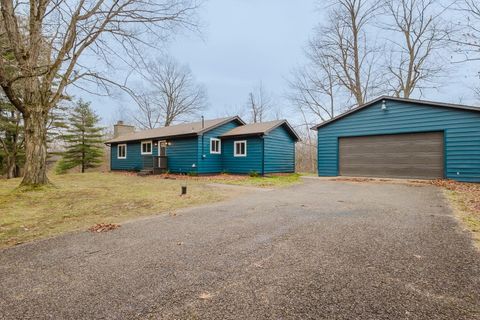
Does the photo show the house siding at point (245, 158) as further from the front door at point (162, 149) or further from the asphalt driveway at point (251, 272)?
the asphalt driveway at point (251, 272)

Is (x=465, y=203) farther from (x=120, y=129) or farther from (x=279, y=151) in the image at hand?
(x=120, y=129)

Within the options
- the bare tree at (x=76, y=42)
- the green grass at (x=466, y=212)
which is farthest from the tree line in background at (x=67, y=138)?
the green grass at (x=466, y=212)

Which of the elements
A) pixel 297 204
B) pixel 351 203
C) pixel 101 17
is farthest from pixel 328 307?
pixel 101 17

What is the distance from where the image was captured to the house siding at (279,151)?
15.5m

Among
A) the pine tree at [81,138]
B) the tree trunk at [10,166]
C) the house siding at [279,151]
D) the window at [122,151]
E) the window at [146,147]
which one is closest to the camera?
the house siding at [279,151]

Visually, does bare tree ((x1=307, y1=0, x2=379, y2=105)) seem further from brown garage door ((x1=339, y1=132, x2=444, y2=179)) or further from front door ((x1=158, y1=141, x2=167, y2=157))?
front door ((x1=158, y1=141, x2=167, y2=157))

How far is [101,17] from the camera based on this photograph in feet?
29.2

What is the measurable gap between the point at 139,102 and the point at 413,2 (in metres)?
21.8

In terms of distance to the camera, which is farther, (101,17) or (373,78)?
(373,78)

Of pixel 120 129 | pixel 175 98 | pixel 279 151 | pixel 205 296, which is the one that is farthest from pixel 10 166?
pixel 205 296

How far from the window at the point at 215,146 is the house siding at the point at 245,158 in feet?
0.95

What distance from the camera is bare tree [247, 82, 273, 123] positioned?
32.4 m

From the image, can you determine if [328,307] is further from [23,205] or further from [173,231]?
[23,205]

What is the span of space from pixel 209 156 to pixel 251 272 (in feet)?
45.1
